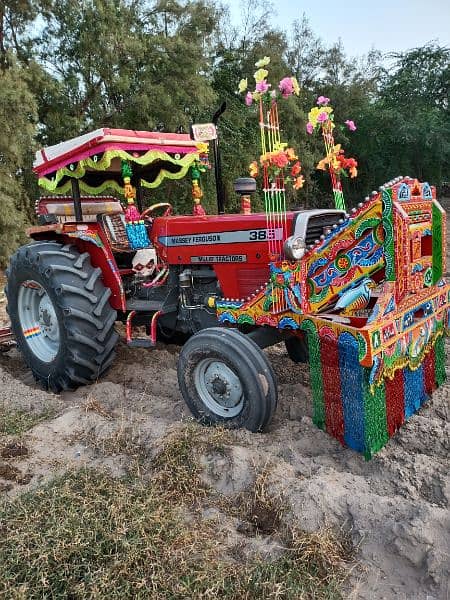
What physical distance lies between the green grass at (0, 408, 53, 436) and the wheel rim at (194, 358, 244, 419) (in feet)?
3.77

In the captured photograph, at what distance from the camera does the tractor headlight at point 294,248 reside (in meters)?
3.45

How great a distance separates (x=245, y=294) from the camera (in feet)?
13.2

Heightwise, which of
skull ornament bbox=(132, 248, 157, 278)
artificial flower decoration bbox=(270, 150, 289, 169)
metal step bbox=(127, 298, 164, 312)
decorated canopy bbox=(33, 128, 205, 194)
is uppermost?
decorated canopy bbox=(33, 128, 205, 194)

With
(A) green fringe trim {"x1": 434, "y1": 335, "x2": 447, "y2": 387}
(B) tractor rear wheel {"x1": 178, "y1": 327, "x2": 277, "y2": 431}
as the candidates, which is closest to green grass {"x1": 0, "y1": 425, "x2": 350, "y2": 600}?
(B) tractor rear wheel {"x1": 178, "y1": 327, "x2": 277, "y2": 431}

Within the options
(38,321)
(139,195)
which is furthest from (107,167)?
(38,321)

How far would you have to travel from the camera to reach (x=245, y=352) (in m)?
3.39

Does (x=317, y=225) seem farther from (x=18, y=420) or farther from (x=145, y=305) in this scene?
(x=18, y=420)

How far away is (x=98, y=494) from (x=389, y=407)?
1.77 metres

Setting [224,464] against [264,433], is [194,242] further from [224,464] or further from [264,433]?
[224,464]

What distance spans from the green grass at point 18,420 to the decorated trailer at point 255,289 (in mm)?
634

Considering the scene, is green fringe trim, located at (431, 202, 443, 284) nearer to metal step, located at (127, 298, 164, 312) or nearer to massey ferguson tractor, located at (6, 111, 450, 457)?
massey ferguson tractor, located at (6, 111, 450, 457)

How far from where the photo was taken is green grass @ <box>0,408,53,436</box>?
11.5 feet

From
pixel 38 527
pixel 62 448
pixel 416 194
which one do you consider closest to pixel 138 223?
pixel 62 448

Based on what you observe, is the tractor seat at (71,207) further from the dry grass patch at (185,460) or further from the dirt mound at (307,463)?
the dry grass patch at (185,460)
